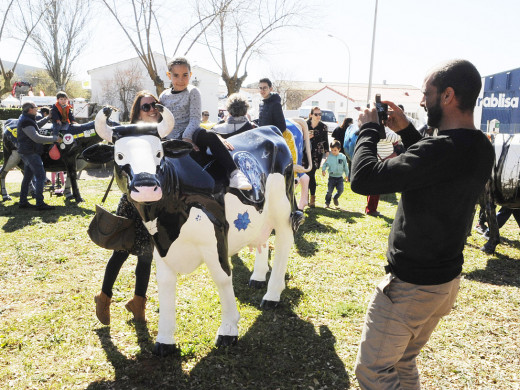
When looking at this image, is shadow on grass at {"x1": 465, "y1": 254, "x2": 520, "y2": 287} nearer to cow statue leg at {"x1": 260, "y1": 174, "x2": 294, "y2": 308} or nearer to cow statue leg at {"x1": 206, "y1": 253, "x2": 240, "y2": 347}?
cow statue leg at {"x1": 260, "y1": 174, "x2": 294, "y2": 308}

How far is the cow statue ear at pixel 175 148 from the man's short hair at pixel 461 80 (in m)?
1.74

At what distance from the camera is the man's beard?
205cm

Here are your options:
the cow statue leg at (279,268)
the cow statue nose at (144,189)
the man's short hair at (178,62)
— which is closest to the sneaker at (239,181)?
the cow statue nose at (144,189)

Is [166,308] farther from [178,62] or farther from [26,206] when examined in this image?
[26,206]

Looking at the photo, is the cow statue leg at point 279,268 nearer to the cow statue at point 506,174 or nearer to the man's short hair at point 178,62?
the man's short hair at point 178,62

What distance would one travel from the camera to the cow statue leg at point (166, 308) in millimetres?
3426

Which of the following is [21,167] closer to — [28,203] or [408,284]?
[28,203]

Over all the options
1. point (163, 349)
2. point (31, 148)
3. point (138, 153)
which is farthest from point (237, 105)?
point (31, 148)

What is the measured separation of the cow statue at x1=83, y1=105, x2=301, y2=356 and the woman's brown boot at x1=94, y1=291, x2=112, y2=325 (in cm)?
69

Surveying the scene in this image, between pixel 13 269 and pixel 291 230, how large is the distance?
3644 millimetres

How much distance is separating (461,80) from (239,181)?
1.85 meters

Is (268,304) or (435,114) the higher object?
(435,114)

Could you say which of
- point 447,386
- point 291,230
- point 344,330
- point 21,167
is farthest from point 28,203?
point 447,386

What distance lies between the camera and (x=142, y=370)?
11.0 ft
